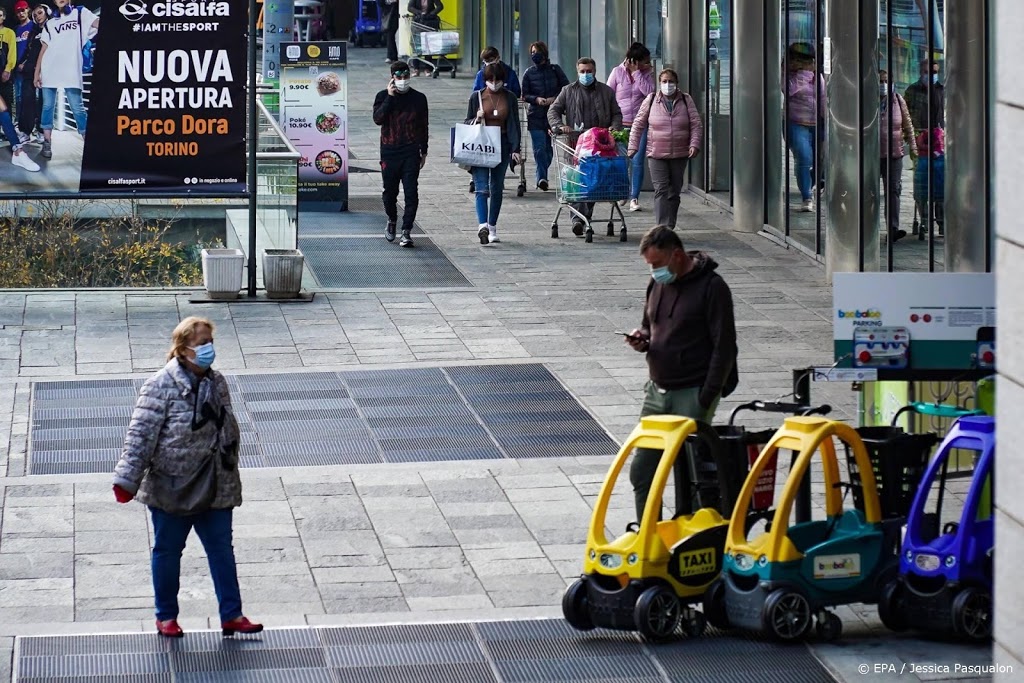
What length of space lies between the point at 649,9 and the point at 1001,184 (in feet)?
68.3

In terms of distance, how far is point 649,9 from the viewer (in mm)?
26594

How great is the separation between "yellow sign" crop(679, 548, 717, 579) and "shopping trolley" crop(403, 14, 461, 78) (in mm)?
33850

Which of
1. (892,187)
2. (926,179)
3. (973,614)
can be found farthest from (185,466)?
(892,187)

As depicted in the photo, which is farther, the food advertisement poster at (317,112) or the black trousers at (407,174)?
the food advertisement poster at (317,112)

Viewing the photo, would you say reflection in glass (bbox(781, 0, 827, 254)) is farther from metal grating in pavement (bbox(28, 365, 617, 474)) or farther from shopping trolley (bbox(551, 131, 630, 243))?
metal grating in pavement (bbox(28, 365, 617, 474))

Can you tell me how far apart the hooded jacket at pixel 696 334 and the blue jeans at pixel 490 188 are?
406 inches

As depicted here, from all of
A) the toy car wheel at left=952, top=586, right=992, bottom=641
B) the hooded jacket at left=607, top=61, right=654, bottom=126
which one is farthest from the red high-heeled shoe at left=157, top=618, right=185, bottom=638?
the hooded jacket at left=607, top=61, right=654, bottom=126

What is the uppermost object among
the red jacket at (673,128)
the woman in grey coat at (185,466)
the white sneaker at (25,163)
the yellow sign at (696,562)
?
the red jacket at (673,128)

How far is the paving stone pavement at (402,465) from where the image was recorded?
9.00m

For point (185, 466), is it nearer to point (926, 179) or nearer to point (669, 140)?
point (926, 179)

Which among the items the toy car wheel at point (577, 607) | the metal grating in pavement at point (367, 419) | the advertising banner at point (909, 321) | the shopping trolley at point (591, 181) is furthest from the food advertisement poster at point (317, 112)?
the toy car wheel at point (577, 607)

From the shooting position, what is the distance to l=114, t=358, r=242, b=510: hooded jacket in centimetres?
809

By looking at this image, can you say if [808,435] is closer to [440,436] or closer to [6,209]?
[440,436]

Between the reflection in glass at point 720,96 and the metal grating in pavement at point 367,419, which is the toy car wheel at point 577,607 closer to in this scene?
the metal grating in pavement at point 367,419
